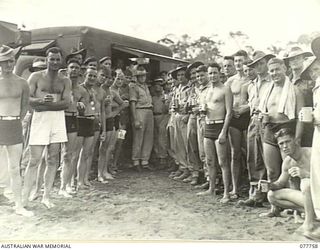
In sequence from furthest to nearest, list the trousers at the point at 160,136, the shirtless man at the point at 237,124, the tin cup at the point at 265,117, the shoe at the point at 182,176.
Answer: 1. the trousers at the point at 160,136
2. the shoe at the point at 182,176
3. the shirtless man at the point at 237,124
4. the tin cup at the point at 265,117

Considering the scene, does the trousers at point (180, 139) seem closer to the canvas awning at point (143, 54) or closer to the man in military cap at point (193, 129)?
the man in military cap at point (193, 129)

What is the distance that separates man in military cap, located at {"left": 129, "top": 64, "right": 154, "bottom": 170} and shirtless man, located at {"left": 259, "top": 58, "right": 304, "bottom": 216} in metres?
0.60

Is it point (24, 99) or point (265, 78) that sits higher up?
point (265, 78)

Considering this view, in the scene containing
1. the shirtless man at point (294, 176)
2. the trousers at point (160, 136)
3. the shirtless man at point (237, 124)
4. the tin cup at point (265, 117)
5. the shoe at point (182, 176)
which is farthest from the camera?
the trousers at point (160, 136)

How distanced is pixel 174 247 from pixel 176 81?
0.93m

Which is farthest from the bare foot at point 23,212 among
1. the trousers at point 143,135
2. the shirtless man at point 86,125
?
the trousers at point 143,135

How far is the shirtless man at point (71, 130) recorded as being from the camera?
225 cm

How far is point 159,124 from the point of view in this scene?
2.50 metres

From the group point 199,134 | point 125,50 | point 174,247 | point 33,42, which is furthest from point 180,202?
point 33,42

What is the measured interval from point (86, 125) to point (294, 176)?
3.21ft

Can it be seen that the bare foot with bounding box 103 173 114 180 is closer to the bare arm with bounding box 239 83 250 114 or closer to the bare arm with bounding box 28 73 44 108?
the bare arm with bounding box 28 73 44 108

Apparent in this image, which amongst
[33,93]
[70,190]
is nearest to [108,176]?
[70,190]

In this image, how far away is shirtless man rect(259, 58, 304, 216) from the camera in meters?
2.13

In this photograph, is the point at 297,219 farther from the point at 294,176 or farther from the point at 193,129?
the point at 193,129
